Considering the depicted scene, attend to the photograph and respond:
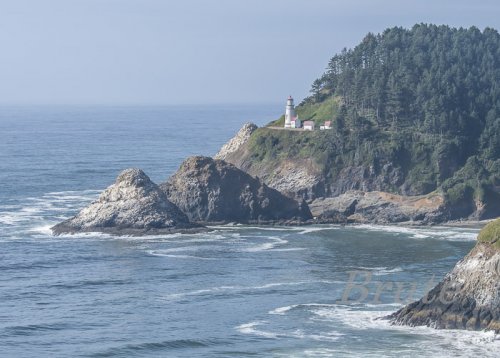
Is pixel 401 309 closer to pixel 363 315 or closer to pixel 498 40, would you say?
pixel 363 315

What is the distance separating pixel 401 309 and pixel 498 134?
212 ft

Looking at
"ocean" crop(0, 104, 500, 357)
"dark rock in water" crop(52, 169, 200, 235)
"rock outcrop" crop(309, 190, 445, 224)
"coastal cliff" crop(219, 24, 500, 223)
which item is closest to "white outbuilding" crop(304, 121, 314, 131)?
"coastal cliff" crop(219, 24, 500, 223)

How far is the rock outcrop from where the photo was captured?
11856 centimetres

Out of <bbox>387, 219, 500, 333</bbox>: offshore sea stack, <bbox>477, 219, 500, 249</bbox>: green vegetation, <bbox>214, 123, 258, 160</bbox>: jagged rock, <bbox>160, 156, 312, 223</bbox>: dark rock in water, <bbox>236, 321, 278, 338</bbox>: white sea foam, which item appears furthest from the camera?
<bbox>214, 123, 258, 160</bbox>: jagged rock

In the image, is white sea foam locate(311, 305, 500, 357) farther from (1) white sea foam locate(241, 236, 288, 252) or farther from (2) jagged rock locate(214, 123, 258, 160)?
(2) jagged rock locate(214, 123, 258, 160)

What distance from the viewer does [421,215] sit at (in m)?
119

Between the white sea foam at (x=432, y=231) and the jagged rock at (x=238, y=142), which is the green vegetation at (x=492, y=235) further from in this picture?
the jagged rock at (x=238, y=142)

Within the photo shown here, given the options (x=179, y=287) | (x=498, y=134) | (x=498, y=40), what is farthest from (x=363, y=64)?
(x=179, y=287)

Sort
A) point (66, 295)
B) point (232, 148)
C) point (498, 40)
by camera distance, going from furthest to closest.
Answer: point (498, 40) < point (232, 148) < point (66, 295)

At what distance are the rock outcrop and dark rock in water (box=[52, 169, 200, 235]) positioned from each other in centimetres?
1713

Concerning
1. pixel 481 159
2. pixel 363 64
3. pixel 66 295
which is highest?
pixel 363 64

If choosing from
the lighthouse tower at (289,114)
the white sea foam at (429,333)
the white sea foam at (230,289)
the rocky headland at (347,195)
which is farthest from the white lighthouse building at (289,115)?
the white sea foam at (429,333)

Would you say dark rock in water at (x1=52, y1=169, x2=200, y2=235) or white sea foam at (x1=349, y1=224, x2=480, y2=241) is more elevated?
dark rock in water at (x1=52, y1=169, x2=200, y2=235)

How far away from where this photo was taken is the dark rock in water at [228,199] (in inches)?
4631
